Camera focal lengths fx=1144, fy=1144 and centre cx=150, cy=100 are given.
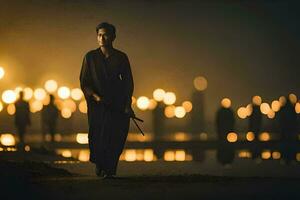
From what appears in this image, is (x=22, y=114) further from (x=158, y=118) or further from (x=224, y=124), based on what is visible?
(x=158, y=118)

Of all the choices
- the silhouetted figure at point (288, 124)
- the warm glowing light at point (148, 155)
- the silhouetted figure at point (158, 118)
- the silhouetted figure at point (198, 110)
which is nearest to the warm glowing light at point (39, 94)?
the silhouetted figure at point (198, 110)

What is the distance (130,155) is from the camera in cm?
3253

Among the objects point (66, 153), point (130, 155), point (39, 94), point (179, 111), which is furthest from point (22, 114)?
point (179, 111)

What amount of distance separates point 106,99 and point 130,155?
1484 cm

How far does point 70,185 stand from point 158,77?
83222 millimetres

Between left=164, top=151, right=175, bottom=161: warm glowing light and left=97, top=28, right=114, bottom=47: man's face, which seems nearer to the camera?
left=97, top=28, right=114, bottom=47: man's face

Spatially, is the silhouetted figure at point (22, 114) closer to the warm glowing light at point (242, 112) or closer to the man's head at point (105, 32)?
the man's head at point (105, 32)

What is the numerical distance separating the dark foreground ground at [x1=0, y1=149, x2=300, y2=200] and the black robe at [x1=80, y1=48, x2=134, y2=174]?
0.46 metres

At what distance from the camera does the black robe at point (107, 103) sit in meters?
17.7

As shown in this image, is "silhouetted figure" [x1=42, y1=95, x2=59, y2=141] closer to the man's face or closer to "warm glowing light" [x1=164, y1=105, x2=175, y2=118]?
the man's face

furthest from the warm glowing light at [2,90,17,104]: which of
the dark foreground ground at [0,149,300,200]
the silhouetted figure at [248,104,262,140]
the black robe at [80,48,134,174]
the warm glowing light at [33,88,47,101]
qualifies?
the black robe at [80,48,134,174]

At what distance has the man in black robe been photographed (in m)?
17.7

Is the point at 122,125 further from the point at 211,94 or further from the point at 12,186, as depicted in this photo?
the point at 211,94

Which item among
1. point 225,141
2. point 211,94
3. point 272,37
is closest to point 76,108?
point 211,94
